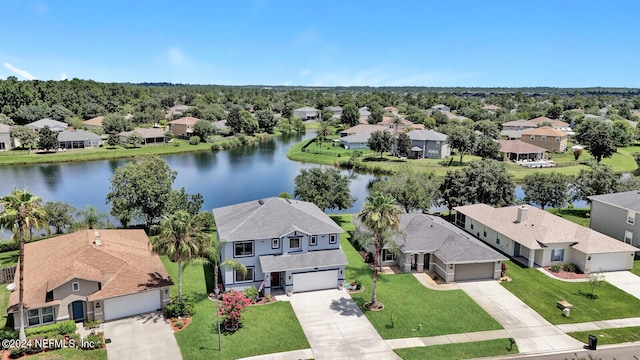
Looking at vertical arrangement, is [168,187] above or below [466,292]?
above

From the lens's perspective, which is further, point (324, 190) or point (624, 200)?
point (324, 190)

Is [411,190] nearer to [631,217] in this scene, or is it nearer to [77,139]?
[631,217]

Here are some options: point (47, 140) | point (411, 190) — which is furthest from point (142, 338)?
point (47, 140)

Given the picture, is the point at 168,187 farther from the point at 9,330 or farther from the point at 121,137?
the point at 121,137

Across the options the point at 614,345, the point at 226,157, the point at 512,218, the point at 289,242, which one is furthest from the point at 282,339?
the point at 226,157

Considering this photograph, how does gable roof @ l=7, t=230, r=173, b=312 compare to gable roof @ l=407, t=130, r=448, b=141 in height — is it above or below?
below

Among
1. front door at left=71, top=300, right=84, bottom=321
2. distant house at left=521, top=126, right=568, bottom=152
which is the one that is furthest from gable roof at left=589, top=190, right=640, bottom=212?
distant house at left=521, top=126, right=568, bottom=152

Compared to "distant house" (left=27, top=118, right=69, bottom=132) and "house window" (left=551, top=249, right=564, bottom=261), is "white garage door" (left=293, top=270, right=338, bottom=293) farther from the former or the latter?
"distant house" (left=27, top=118, right=69, bottom=132)
